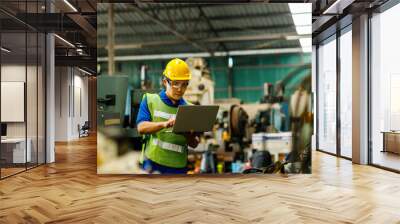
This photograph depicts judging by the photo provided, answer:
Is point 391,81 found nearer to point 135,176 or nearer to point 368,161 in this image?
point 368,161

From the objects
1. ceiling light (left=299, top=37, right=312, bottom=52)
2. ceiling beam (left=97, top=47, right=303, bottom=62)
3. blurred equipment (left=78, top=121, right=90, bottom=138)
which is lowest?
blurred equipment (left=78, top=121, right=90, bottom=138)

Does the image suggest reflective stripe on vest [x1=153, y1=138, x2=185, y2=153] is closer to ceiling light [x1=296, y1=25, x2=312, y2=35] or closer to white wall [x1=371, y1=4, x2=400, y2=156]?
ceiling light [x1=296, y1=25, x2=312, y2=35]

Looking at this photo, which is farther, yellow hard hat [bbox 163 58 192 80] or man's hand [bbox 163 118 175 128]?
yellow hard hat [bbox 163 58 192 80]

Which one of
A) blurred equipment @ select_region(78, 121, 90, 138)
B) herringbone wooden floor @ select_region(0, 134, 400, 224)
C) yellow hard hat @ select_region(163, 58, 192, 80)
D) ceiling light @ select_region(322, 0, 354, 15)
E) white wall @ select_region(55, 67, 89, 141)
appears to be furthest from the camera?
blurred equipment @ select_region(78, 121, 90, 138)

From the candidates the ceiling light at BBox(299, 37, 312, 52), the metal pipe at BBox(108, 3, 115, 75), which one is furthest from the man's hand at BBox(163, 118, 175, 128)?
the ceiling light at BBox(299, 37, 312, 52)

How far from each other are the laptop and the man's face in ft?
0.84

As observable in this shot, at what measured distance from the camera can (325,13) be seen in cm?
768

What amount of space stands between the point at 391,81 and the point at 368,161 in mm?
1771

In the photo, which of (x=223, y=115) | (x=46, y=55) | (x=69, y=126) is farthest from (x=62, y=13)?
(x=69, y=126)

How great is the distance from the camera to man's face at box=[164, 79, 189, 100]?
6.36m

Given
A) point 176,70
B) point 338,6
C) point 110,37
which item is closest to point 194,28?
point 176,70

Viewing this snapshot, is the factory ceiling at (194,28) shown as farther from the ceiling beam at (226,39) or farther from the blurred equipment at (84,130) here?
the blurred equipment at (84,130)

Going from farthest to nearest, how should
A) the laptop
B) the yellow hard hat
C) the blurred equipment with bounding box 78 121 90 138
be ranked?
the blurred equipment with bounding box 78 121 90 138 < the yellow hard hat < the laptop

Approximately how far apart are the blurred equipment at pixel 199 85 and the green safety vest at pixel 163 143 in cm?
35
